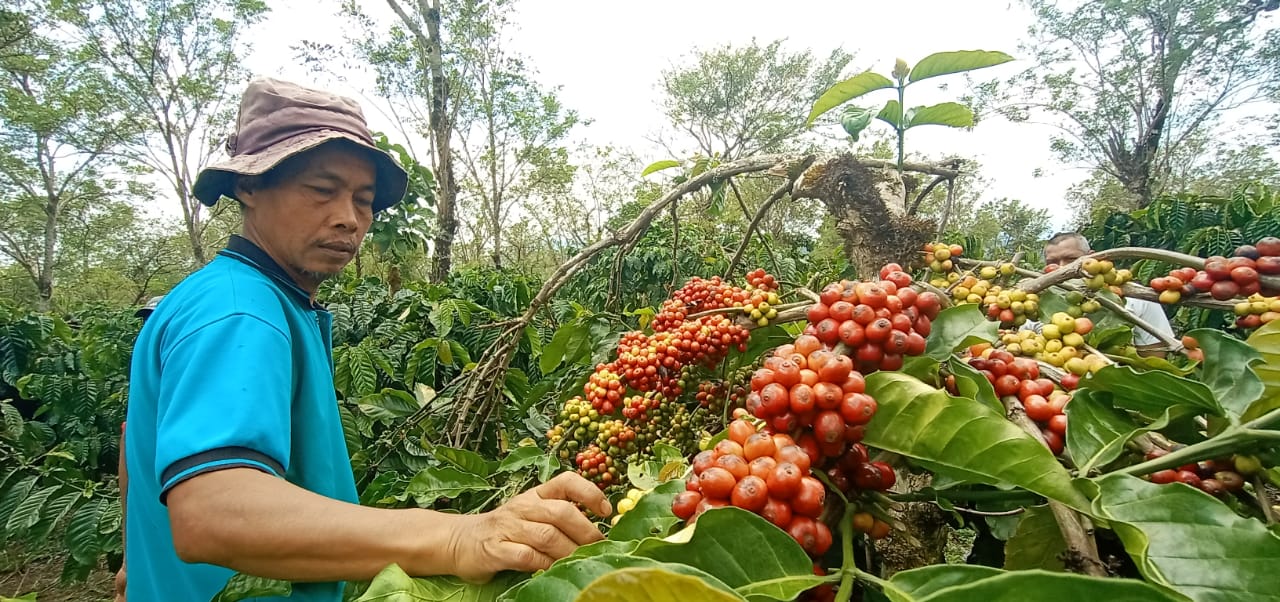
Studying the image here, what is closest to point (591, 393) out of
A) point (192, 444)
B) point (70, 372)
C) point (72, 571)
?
point (192, 444)

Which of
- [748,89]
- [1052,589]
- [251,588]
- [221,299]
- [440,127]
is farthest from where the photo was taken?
[748,89]

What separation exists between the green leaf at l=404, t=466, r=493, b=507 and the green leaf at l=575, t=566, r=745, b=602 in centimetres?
77

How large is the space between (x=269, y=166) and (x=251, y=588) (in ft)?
2.58

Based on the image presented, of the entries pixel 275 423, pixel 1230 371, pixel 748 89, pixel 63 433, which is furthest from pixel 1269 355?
pixel 748 89

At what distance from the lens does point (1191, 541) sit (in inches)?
16.8

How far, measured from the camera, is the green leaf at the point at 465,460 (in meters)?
1.19

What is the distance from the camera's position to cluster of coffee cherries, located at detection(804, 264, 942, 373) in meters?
0.67

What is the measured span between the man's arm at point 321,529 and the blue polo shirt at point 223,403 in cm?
5

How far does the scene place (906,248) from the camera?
1.17 metres

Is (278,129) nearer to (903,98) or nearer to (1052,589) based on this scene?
(903,98)

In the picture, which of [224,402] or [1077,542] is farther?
[224,402]

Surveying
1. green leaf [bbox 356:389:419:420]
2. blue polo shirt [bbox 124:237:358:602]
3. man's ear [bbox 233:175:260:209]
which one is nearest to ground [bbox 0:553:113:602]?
green leaf [bbox 356:389:419:420]

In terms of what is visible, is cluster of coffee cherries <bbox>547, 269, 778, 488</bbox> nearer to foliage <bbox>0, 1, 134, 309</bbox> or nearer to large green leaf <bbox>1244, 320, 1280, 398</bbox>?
large green leaf <bbox>1244, 320, 1280, 398</bbox>

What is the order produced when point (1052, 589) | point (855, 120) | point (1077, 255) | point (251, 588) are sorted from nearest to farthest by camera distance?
point (1052, 589) < point (251, 588) < point (855, 120) < point (1077, 255)
